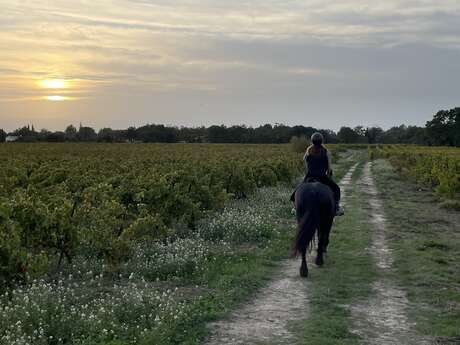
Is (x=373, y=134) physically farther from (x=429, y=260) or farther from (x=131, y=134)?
(x=429, y=260)

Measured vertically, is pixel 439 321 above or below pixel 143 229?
below

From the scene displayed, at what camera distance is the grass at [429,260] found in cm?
762

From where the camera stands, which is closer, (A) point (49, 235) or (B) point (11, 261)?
(B) point (11, 261)

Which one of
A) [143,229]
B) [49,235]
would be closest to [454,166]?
[143,229]

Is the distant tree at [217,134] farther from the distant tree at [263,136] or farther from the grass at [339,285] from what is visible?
the grass at [339,285]

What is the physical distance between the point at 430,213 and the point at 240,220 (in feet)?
28.7

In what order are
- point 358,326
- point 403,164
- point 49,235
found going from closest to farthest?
point 358,326, point 49,235, point 403,164

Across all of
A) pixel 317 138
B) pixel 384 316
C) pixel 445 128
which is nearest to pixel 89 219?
pixel 317 138

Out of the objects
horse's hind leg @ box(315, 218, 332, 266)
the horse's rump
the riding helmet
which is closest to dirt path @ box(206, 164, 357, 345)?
the horse's rump

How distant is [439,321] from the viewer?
24.5 feet

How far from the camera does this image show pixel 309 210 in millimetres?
9625

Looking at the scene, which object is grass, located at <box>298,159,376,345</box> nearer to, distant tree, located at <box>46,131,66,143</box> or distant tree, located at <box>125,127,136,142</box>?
distant tree, located at <box>46,131,66,143</box>

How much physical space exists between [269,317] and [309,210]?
267 cm

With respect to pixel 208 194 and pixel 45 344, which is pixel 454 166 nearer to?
pixel 208 194
